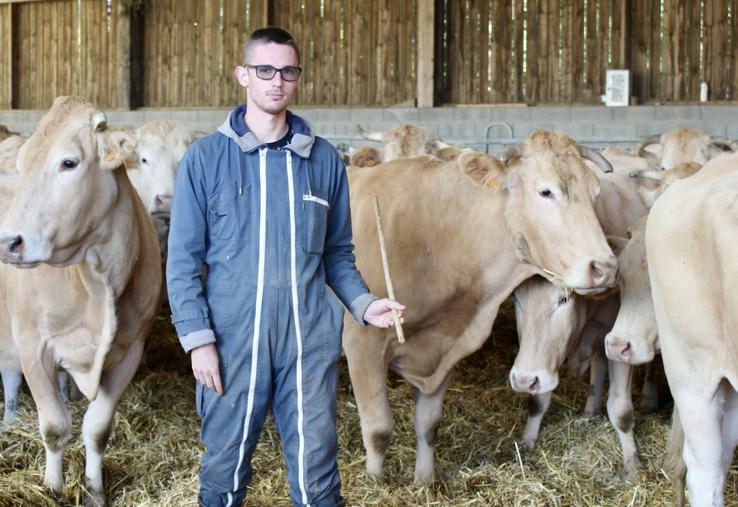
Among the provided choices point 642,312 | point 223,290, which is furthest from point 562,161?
point 223,290

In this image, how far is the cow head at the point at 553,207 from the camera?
4148 mm

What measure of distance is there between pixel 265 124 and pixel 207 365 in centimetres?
81

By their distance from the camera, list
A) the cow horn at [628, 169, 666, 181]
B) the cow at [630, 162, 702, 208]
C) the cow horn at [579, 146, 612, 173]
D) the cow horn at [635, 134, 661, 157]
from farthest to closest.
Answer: the cow horn at [635, 134, 661, 157] → the cow horn at [628, 169, 666, 181] → the cow at [630, 162, 702, 208] → the cow horn at [579, 146, 612, 173]

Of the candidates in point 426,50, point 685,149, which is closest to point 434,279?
point 685,149

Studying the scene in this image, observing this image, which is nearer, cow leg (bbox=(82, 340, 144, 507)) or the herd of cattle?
the herd of cattle

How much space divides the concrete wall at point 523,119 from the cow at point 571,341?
5757mm

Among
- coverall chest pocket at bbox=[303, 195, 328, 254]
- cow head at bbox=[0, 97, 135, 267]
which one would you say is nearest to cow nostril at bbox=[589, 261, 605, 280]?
coverall chest pocket at bbox=[303, 195, 328, 254]

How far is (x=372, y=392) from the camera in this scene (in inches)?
184

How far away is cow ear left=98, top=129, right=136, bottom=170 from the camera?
4.04 m

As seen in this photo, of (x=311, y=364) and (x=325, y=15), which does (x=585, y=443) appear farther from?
(x=325, y=15)

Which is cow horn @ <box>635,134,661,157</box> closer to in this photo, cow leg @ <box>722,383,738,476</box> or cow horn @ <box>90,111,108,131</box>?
cow leg @ <box>722,383,738,476</box>

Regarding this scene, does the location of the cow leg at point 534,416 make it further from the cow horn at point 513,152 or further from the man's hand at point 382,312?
the man's hand at point 382,312

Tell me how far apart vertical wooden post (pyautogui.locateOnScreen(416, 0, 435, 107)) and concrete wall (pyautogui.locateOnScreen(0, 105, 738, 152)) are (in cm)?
26

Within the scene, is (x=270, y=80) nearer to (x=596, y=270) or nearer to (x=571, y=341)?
(x=596, y=270)
